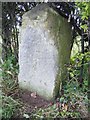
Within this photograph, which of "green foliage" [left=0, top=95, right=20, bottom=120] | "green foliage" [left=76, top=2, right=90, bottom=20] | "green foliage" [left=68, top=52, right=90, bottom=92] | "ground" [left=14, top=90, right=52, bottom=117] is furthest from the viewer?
"green foliage" [left=68, top=52, right=90, bottom=92]

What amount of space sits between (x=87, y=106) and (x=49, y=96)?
0.34m

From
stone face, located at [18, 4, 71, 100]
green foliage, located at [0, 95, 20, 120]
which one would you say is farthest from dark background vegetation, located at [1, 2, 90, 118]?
stone face, located at [18, 4, 71, 100]

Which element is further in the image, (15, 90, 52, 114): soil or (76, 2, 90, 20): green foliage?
(15, 90, 52, 114): soil

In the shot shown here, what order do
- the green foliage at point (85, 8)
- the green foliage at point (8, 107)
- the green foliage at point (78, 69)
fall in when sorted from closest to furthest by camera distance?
the green foliage at point (85, 8), the green foliage at point (8, 107), the green foliage at point (78, 69)

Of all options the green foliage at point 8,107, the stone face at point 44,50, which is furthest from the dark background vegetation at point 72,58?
the stone face at point 44,50

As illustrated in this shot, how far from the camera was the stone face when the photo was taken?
229 centimetres

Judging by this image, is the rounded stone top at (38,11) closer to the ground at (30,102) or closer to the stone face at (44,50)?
the stone face at (44,50)

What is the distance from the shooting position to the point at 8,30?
291 centimetres

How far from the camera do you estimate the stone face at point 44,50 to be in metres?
2.29

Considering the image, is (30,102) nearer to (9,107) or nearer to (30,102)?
(30,102)

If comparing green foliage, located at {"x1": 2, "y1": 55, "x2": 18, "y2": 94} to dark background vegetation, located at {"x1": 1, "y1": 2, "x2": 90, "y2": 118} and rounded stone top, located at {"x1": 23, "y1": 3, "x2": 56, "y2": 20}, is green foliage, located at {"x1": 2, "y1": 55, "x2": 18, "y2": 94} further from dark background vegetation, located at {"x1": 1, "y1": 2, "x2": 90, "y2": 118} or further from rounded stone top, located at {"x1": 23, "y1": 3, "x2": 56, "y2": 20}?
rounded stone top, located at {"x1": 23, "y1": 3, "x2": 56, "y2": 20}

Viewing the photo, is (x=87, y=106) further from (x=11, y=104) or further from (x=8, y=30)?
(x=8, y=30)

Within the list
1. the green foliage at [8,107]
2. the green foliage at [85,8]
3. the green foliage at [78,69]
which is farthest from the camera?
the green foliage at [78,69]

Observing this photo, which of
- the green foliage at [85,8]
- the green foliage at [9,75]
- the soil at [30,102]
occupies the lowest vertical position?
the soil at [30,102]
